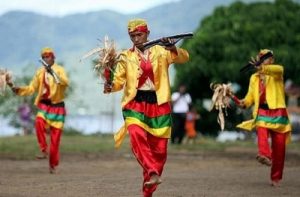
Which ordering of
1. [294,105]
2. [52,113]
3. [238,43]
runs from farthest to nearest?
[294,105]
[238,43]
[52,113]

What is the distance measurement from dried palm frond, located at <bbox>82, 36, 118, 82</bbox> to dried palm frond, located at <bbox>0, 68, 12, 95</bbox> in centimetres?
523

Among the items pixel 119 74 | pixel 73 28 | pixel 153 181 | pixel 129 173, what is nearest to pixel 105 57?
pixel 119 74

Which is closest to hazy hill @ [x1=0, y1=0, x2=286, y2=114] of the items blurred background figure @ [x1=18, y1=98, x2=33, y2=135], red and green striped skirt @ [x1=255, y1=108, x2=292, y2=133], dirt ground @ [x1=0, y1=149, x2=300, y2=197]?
blurred background figure @ [x1=18, y1=98, x2=33, y2=135]

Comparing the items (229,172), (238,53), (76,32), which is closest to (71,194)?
(229,172)

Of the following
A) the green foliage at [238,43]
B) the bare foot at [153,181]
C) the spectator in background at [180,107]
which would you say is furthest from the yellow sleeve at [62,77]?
the green foliage at [238,43]

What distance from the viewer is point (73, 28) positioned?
11156 cm

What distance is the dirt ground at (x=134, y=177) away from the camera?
48.6ft

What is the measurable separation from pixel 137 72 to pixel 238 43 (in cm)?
2472

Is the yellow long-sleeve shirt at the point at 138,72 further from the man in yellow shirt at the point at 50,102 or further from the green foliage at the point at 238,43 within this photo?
the green foliage at the point at 238,43

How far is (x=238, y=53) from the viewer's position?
36750 millimetres

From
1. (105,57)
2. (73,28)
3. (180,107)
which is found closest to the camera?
(105,57)

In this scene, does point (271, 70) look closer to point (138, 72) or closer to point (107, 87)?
point (138, 72)

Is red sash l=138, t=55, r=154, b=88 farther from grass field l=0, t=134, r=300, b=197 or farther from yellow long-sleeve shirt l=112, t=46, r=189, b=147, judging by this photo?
grass field l=0, t=134, r=300, b=197

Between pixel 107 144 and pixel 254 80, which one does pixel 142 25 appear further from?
pixel 107 144
